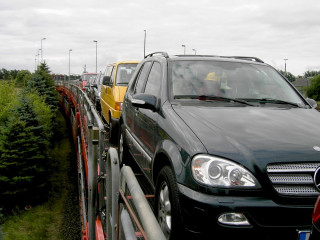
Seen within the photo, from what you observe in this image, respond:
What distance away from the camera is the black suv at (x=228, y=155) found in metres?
2.88

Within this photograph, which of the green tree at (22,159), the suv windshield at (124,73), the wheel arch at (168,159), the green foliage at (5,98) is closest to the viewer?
the wheel arch at (168,159)

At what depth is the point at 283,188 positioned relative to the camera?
295 cm

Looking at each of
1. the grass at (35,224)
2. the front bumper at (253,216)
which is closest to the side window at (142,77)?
the front bumper at (253,216)

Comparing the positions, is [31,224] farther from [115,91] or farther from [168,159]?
[168,159]

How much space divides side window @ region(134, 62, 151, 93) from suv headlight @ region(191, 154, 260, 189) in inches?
102

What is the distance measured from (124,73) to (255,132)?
24.5 ft

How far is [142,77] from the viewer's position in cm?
565

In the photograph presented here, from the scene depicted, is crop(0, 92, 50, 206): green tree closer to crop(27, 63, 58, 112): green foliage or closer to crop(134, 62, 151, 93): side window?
crop(27, 63, 58, 112): green foliage

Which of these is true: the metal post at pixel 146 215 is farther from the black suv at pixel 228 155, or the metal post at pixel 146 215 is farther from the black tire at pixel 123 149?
the black tire at pixel 123 149

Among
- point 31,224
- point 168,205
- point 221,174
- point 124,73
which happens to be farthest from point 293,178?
point 31,224

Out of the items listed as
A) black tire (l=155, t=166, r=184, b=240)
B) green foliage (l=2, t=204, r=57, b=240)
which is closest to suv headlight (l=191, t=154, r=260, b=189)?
black tire (l=155, t=166, r=184, b=240)

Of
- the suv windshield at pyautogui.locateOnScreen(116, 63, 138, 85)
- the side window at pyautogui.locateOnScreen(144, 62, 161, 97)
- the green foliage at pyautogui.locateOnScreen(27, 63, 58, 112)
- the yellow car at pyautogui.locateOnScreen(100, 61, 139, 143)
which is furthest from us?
the green foliage at pyautogui.locateOnScreen(27, 63, 58, 112)

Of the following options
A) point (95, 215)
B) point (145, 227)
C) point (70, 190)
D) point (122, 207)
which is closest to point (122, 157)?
point (95, 215)

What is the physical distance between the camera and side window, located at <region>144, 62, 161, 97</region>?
4645 millimetres
